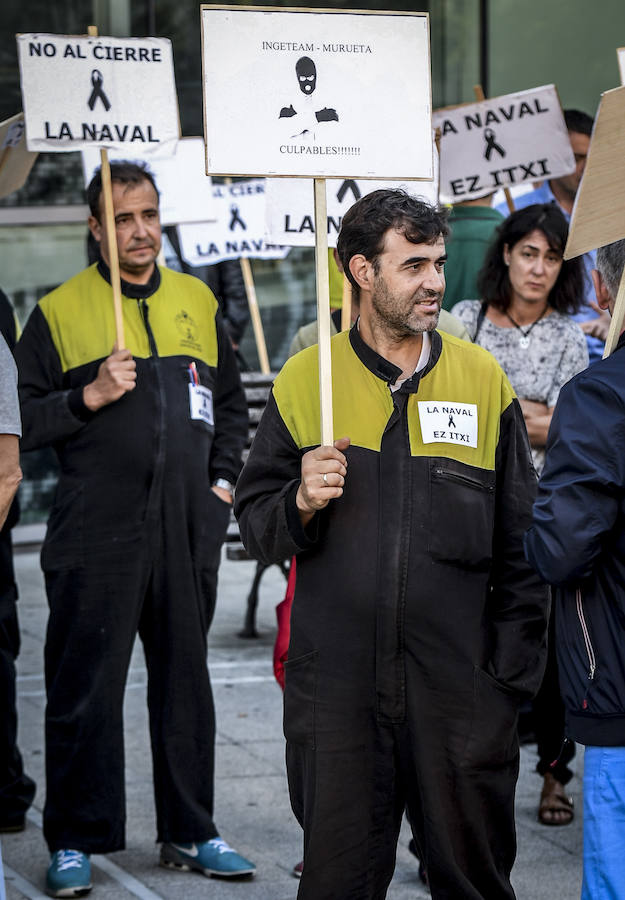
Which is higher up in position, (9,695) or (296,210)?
(296,210)

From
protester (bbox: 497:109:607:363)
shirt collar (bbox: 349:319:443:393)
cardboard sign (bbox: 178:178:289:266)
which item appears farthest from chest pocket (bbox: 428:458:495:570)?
cardboard sign (bbox: 178:178:289:266)

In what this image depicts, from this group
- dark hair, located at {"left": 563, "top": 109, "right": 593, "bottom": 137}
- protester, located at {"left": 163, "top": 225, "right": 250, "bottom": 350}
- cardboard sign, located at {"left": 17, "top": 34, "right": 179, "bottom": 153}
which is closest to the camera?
cardboard sign, located at {"left": 17, "top": 34, "right": 179, "bottom": 153}

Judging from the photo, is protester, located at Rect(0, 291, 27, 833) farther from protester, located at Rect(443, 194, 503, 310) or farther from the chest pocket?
the chest pocket

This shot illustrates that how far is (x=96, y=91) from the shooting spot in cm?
501

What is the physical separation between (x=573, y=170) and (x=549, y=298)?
873 millimetres

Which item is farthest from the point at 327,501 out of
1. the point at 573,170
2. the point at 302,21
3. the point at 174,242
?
the point at 174,242

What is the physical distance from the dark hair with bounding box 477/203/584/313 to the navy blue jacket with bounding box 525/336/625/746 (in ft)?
7.54

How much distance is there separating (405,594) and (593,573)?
1.75 feet

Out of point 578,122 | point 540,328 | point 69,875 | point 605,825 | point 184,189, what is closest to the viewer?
point 605,825

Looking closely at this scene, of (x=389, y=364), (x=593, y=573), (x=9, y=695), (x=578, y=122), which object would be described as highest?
(x=578, y=122)

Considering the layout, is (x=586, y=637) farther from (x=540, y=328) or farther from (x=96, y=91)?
(x=96, y=91)

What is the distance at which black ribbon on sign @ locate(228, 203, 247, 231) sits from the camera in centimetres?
759

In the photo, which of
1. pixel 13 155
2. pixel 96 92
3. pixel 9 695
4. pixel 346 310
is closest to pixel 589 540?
pixel 346 310

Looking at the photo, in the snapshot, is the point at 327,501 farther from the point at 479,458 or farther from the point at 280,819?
the point at 280,819
